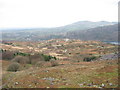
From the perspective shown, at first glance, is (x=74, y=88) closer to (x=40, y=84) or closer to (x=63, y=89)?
(x=63, y=89)

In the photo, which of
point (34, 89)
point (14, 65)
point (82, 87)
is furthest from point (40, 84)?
point (14, 65)

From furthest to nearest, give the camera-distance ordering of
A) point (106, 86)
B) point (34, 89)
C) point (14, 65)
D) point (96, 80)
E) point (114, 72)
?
point (14, 65), point (114, 72), point (96, 80), point (34, 89), point (106, 86)

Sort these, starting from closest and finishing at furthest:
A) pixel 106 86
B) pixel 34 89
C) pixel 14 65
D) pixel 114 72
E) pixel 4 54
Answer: pixel 106 86 < pixel 34 89 < pixel 114 72 < pixel 14 65 < pixel 4 54

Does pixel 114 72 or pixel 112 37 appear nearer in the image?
pixel 114 72

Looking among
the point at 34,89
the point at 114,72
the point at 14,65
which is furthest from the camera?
the point at 14,65

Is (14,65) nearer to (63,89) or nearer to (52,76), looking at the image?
(52,76)

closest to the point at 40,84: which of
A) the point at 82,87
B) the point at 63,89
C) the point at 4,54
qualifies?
the point at 63,89

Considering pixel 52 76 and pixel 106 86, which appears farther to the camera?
pixel 52 76

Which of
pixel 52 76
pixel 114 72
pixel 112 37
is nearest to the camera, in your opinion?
pixel 114 72

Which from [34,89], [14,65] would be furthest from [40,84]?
[14,65]
